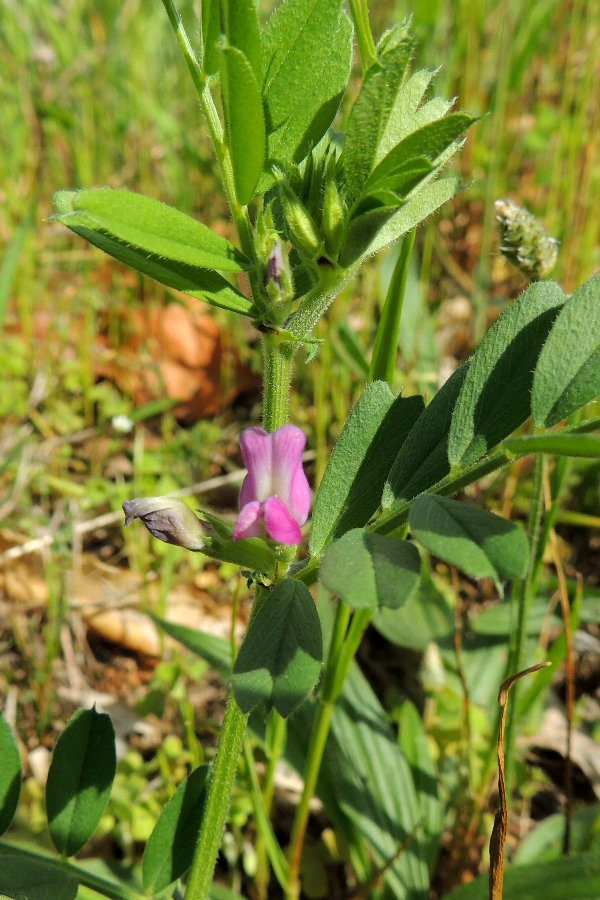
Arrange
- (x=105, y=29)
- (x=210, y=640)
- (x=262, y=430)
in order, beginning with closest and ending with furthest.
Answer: (x=262, y=430) → (x=210, y=640) → (x=105, y=29)

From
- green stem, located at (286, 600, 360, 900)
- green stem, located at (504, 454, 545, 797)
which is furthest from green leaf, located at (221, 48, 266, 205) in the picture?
green stem, located at (286, 600, 360, 900)

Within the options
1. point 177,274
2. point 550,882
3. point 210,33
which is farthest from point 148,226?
point 550,882

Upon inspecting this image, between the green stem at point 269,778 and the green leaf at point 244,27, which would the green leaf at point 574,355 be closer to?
the green leaf at point 244,27

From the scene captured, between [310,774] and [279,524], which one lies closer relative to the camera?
[279,524]

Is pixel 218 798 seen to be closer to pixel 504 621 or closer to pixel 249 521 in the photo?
pixel 249 521

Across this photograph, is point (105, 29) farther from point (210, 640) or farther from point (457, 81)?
point (210, 640)

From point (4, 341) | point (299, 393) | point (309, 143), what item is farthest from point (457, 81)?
point (309, 143)

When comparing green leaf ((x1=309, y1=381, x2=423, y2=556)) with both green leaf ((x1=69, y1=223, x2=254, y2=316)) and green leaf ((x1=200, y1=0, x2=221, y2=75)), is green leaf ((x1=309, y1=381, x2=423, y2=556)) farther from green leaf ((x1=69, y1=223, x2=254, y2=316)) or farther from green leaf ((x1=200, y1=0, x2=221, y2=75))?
green leaf ((x1=200, y1=0, x2=221, y2=75))
